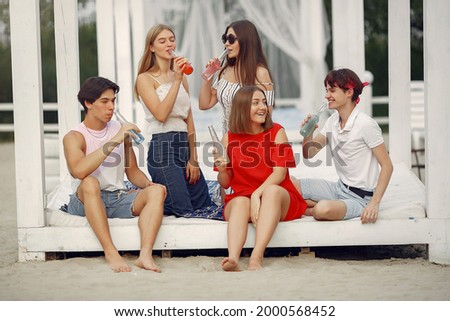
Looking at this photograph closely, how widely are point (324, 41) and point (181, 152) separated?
880cm

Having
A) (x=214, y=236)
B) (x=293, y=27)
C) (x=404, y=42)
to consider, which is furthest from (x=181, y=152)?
(x=293, y=27)

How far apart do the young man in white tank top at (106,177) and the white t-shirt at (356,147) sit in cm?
115

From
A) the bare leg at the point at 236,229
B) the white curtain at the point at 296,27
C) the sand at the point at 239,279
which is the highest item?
the white curtain at the point at 296,27

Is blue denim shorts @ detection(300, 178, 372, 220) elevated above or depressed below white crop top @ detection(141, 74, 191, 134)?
below

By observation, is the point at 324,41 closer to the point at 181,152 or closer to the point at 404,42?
the point at 404,42

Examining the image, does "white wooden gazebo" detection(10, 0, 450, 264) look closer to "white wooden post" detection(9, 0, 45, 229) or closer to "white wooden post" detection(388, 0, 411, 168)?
"white wooden post" detection(9, 0, 45, 229)

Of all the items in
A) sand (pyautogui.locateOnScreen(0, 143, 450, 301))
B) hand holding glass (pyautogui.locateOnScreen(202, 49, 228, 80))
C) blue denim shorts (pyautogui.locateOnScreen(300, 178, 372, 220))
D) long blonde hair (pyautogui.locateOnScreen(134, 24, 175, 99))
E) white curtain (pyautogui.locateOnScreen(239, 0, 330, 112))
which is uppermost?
white curtain (pyautogui.locateOnScreen(239, 0, 330, 112))

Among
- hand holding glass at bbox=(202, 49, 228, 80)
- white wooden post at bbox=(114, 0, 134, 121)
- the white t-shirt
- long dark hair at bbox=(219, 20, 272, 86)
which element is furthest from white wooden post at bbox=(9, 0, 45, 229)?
white wooden post at bbox=(114, 0, 134, 121)

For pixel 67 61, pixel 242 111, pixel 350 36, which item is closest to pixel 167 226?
pixel 242 111

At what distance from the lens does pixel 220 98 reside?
6.33 metres

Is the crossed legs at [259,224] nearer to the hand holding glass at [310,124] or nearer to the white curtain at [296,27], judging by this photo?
the hand holding glass at [310,124]

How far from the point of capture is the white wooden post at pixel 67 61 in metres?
8.03

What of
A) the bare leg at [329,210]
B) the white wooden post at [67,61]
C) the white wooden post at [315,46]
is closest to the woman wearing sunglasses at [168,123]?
the bare leg at [329,210]

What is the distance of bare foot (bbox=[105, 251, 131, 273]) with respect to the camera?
560 centimetres
